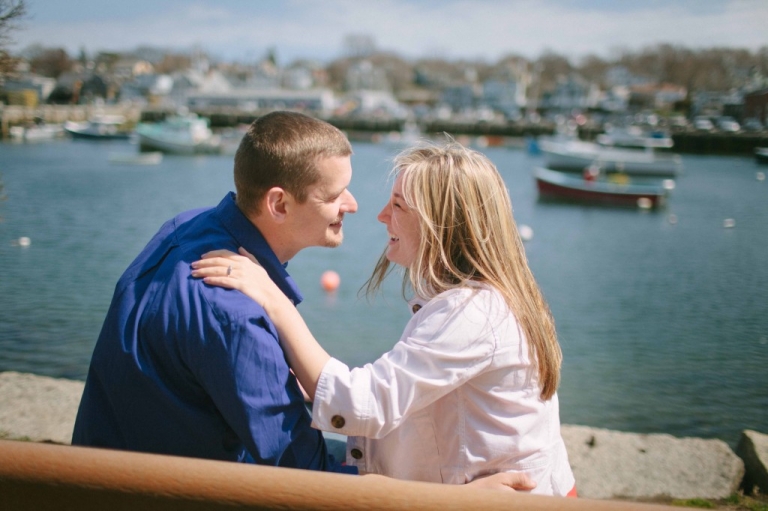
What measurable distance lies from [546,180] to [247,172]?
2449 cm

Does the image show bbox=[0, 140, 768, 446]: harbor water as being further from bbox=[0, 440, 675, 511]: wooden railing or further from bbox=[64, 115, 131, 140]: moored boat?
bbox=[64, 115, 131, 140]: moored boat

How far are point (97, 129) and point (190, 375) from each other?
162 feet

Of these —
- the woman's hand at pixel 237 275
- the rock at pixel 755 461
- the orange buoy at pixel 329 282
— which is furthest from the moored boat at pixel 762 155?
the woman's hand at pixel 237 275

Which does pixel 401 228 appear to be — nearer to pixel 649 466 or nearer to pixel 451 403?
pixel 451 403

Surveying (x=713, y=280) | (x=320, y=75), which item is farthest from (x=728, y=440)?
(x=320, y=75)

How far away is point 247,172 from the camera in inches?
75.3

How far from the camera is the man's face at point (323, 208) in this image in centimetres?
195

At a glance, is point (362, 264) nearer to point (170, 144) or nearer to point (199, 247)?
point (199, 247)

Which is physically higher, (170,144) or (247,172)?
(247,172)

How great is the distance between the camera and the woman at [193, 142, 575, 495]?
170 centimetres

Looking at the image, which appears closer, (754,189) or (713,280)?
(713,280)

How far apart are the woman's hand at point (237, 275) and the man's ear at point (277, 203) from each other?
0.17 m

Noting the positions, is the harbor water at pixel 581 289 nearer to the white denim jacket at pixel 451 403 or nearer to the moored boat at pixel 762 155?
the white denim jacket at pixel 451 403

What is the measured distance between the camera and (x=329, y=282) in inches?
454
